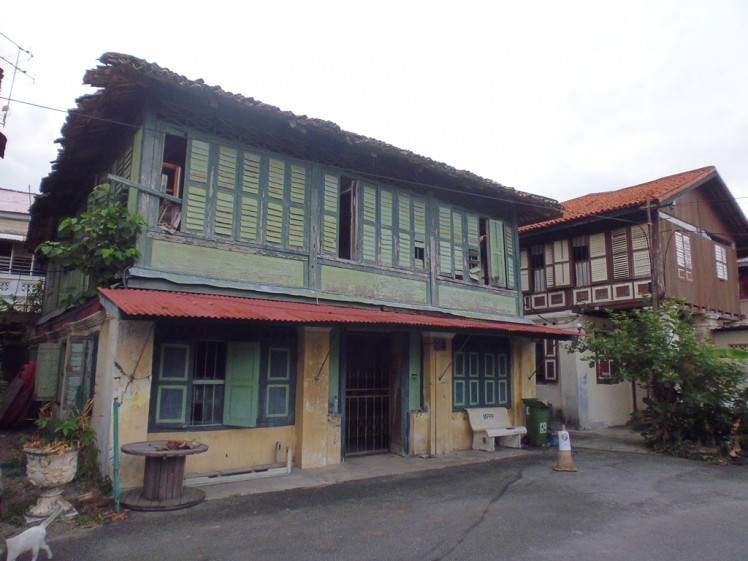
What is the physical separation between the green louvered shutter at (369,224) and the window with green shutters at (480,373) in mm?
2727

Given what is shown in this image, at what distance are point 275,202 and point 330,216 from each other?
44.0 inches

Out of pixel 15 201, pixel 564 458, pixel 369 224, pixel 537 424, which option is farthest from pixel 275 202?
pixel 15 201

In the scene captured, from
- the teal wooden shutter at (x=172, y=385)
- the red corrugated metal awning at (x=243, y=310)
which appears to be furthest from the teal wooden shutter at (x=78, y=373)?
the red corrugated metal awning at (x=243, y=310)

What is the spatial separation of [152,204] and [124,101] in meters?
1.62

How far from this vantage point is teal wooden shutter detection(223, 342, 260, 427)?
775cm

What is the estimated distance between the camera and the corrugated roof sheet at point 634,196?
1495cm

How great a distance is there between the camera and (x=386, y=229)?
10258 mm

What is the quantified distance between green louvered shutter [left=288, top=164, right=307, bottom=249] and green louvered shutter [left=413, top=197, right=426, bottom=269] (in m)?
2.60

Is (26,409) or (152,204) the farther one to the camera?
(26,409)

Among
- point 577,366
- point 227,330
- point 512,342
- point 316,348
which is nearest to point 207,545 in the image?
point 227,330

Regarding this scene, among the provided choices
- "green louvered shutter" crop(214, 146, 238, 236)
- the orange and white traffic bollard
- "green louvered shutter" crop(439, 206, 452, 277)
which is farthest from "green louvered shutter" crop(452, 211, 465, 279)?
"green louvered shutter" crop(214, 146, 238, 236)

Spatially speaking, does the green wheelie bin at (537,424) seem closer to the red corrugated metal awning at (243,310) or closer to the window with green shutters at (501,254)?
the window with green shutters at (501,254)

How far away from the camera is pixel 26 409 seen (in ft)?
38.4

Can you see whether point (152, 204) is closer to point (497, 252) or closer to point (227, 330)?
point (227, 330)
